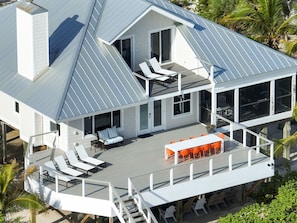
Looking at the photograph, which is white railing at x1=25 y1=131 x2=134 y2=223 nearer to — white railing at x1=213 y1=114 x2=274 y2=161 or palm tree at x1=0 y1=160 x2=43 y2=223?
palm tree at x1=0 y1=160 x2=43 y2=223

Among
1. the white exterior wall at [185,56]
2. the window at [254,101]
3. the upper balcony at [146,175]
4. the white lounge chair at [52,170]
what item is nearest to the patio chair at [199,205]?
the upper balcony at [146,175]

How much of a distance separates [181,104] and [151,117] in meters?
1.65

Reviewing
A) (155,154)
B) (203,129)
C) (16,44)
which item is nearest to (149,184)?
(155,154)

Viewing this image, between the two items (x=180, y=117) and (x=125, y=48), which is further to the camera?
(x=180, y=117)

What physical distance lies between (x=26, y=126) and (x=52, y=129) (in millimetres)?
1542

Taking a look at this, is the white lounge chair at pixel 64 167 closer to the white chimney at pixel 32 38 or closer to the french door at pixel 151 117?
the white chimney at pixel 32 38

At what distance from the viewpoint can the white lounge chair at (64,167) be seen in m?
43.3

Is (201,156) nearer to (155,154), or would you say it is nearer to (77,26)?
(155,154)

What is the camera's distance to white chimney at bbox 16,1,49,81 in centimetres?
4547

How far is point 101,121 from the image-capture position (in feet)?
151

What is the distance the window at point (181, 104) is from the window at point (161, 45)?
209 centimetres

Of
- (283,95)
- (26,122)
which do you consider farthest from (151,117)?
(283,95)

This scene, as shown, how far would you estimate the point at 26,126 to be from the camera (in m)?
47.2

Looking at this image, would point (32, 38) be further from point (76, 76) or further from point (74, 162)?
point (74, 162)
